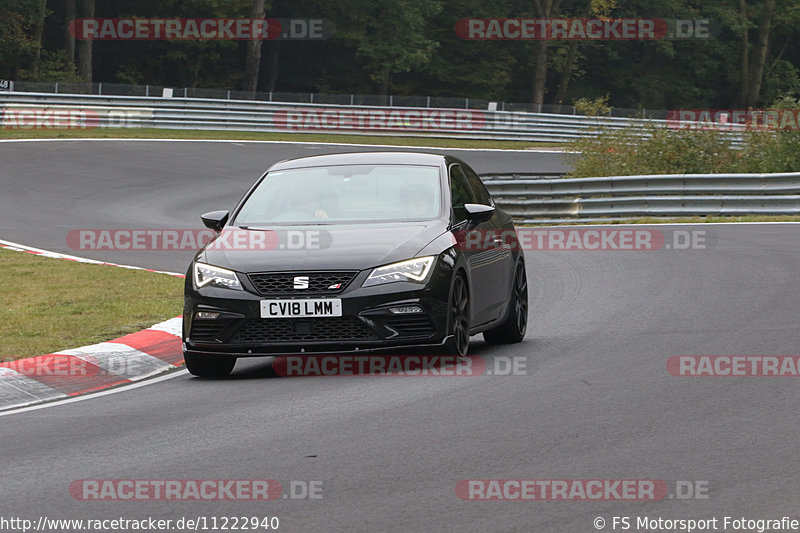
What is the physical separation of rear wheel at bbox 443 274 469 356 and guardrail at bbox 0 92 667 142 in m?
33.2

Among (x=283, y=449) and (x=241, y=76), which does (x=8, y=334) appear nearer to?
(x=283, y=449)

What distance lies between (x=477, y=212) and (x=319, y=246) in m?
1.44

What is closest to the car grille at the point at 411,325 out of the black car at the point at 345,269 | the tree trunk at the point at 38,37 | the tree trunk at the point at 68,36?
the black car at the point at 345,269

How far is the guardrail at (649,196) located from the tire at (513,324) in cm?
1309

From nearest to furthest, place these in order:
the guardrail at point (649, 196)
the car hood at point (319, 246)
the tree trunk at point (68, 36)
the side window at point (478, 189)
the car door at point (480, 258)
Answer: the car hood at point (319, 246), the car door at point (480, 258), the side window at point (478, 189), the guardrail at point (649, 196), the tree trunk at point (68, 36)

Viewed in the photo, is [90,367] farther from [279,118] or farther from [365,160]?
[279,118]

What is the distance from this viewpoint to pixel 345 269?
922 cm

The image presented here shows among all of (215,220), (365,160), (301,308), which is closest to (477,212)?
(365,160)

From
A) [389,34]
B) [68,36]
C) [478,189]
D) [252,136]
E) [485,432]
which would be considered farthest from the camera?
[389,34]

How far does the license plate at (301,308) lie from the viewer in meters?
9.16

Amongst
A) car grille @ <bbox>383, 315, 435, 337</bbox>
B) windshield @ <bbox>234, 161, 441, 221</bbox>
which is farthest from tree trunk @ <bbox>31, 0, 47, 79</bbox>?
car grille @ <bbox>383, 315, 435, 337</bbox>

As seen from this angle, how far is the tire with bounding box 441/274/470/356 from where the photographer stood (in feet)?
31.2

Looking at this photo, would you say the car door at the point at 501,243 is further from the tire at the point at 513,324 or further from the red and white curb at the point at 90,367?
the red and white curb at the point at 90,367

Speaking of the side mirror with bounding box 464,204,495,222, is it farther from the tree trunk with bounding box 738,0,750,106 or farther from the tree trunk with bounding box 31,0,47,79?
the tree trunk with bounding box 738,0,750,106
